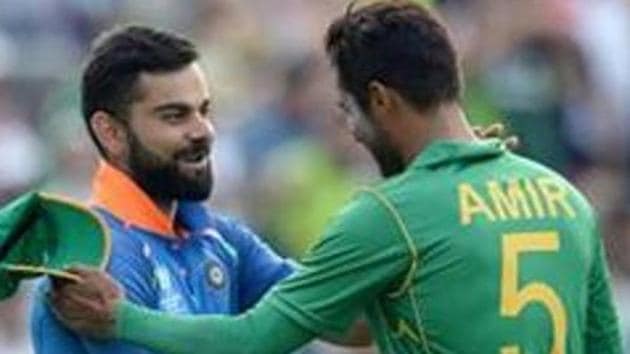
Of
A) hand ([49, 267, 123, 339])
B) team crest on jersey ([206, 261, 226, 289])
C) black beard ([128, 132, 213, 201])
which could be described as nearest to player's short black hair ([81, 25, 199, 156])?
black beard ([128, 132, 213, 201])

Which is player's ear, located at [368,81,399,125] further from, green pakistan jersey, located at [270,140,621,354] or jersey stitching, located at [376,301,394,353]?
jersey stitching, located at [376,301,394,353]

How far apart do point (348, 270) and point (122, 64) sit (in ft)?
2.92

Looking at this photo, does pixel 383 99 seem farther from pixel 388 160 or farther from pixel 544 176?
pixel 544 176

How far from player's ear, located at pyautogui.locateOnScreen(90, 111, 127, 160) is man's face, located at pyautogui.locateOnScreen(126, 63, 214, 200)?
24 mm

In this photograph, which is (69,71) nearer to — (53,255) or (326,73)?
(326,73)

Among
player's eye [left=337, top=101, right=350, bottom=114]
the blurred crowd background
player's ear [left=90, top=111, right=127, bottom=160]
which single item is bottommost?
the blurred crowd background

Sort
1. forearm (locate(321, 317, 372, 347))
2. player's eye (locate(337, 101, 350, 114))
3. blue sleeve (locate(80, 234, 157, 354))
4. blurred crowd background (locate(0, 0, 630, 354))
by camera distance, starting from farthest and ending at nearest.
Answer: blurred crowd background (locate(0, 0, 630, 354))
forearm (locate(321, 317, 372, 347))
blue sleeve (locate(80, 234, 157, 354))
player's eye (locate(337, 101, 350, 114))

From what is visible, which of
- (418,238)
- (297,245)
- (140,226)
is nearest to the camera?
(418,238)

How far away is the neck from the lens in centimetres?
718

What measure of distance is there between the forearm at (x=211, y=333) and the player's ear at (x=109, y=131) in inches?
23.0

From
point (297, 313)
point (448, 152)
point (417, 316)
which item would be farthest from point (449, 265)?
point (297, 313)

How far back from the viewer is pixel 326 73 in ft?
43.4

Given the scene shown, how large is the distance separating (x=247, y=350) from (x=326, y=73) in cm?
609

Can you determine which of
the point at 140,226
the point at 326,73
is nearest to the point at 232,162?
the point at 326,73
